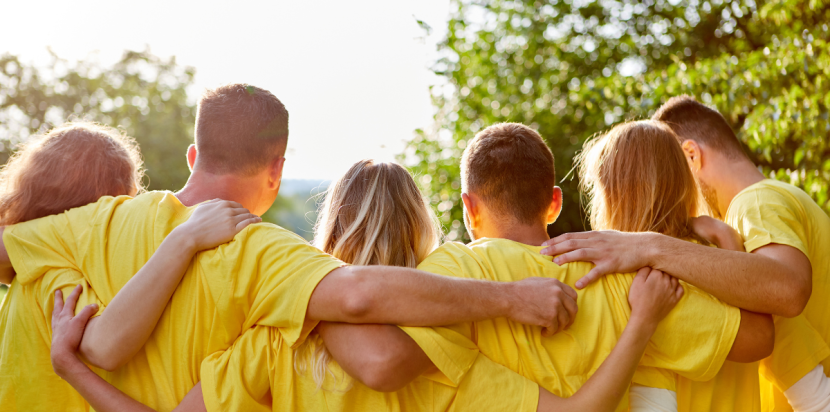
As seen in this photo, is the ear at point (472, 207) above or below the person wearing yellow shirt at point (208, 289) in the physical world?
above

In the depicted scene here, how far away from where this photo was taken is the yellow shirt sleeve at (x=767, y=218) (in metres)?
2.72

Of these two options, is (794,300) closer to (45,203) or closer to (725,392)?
(725,392)

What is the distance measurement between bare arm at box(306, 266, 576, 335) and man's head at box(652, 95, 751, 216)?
157cm

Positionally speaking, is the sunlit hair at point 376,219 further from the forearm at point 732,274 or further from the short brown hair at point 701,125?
the short brown hair at point 701,125

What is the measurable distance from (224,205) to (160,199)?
0.29 m

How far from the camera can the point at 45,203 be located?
8.83 ft

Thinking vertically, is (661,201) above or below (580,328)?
above

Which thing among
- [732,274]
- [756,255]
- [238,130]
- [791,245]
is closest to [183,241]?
[238,130]

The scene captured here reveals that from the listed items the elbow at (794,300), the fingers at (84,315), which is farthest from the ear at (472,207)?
the fingers at (84,315)

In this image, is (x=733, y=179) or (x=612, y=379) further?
(x=733, y=179)

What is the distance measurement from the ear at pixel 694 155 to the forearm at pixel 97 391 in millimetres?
2921

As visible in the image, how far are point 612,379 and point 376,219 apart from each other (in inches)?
44.4

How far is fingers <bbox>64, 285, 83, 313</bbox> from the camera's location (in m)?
2.39

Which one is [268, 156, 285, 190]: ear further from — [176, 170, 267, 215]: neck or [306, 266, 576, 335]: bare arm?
[306, 266, 576, 335]: bare arm
